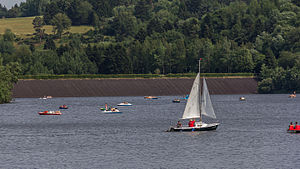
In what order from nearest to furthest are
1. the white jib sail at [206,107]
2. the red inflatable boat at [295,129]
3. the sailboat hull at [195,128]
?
the red inflatable boat at [295,129] < the sailboat hull at [195,128] < the white jib sail at [206,107]

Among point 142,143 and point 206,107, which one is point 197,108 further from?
point 142,143

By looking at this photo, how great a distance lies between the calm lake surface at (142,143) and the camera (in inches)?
3118

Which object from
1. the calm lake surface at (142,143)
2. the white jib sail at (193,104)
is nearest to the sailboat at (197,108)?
the white jib sail at (193,104)

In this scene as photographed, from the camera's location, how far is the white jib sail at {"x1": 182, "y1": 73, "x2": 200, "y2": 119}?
109 meters

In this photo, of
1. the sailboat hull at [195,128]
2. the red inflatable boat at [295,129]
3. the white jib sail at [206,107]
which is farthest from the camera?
the white jib sail at [206,107]

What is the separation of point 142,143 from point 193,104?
51.9 feet

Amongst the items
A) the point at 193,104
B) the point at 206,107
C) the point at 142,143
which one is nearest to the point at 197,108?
the point at 193,104

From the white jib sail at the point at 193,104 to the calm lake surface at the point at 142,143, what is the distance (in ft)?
11.7

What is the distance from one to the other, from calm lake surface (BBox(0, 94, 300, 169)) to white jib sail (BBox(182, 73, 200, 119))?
3559 mm

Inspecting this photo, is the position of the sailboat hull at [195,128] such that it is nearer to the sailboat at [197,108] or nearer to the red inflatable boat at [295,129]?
the sailboat at [197,108]

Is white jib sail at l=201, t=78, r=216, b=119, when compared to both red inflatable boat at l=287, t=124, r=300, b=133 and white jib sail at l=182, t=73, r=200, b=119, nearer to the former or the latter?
white jib sail at l=182, t=73, r=200, b=119

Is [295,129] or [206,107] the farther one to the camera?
[206,107]

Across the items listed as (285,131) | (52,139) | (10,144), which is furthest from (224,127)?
(10,144)

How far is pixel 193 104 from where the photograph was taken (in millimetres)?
109875
